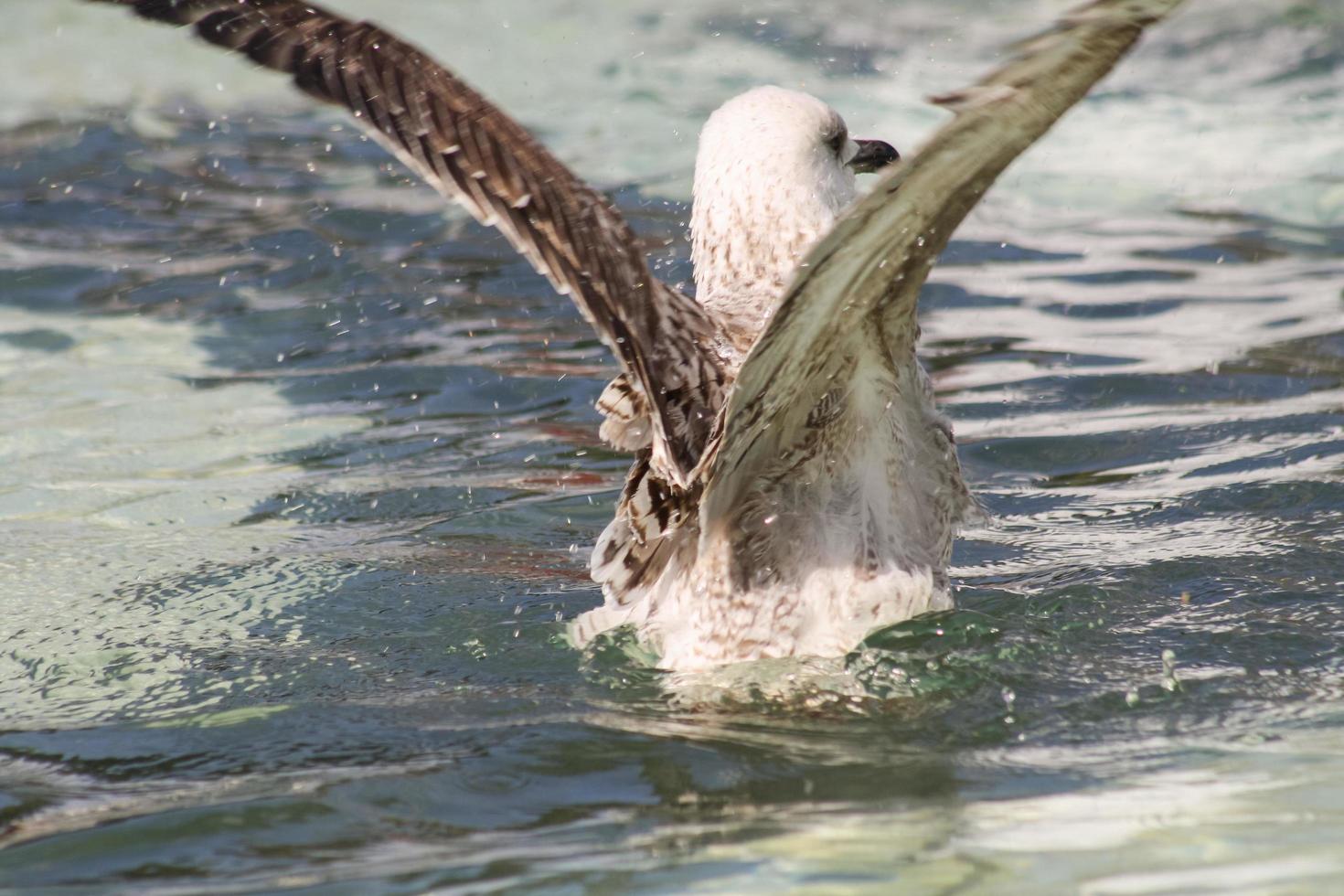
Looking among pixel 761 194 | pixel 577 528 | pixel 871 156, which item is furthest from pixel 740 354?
pixel 577 528

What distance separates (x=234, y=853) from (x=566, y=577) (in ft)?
6.93

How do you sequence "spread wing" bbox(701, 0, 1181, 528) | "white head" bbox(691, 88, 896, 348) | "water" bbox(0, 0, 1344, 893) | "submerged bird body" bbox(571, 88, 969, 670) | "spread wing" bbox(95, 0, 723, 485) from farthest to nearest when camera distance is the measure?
"white head" bbox(691, 88, 896, 348), "submerged bird body" bbox(571, 88, 969, 670), "spread wing" bbox(95, 0, 723, 485), "water" bbox(0, 0, 1344, 893), "spread wing" bbox(701, 0, 1181, 528)

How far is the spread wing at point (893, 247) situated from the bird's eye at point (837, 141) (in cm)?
87

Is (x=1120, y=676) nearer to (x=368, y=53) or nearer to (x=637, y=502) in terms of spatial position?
(x=637, y=502)

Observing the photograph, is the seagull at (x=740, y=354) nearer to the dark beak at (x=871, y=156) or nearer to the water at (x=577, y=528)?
the water at (x=577, y=528)

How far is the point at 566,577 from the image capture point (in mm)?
4922

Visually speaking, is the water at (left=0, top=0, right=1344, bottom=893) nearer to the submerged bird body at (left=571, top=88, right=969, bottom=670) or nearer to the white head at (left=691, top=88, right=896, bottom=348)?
the submerged bird body at (left=571, top=88, right=969, bottom=670)

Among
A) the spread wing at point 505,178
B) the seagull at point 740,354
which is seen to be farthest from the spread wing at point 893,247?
the spread wing at point 505,178

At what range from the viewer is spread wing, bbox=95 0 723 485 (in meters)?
3.34

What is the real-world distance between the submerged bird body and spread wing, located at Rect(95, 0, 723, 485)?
149mm

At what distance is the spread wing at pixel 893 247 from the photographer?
99.7 inches

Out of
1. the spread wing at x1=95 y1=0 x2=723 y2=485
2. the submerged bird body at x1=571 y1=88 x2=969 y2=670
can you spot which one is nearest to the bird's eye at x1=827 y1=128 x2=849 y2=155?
the submerged bird body at x1=571 y1=88 x2=969 y2=670

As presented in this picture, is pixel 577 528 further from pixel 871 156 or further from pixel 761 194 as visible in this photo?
pixel 761 194

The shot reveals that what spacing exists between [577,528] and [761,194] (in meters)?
1.80
